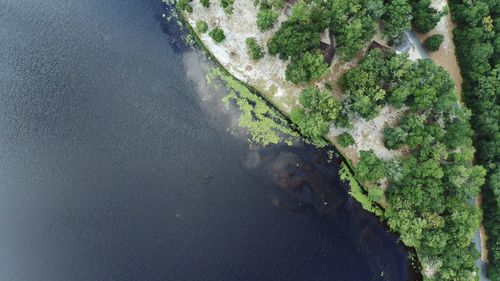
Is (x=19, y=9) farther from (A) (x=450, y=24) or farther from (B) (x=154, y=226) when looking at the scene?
(A) (x=450, y=24)

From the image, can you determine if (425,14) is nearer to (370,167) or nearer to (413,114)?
(413,114)

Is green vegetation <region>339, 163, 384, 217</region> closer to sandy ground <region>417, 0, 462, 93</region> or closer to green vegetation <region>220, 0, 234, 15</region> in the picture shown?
sandy ground <region>417, 0, 462, 93</region>

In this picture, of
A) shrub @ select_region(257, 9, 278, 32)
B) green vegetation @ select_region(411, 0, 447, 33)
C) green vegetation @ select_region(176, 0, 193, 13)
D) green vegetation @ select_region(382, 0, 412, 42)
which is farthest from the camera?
green vegetation @ select_region(176, 0, 193, 13)

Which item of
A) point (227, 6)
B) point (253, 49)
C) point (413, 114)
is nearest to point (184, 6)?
point (227, 6)

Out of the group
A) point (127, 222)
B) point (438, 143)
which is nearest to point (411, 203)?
point (438, 143)

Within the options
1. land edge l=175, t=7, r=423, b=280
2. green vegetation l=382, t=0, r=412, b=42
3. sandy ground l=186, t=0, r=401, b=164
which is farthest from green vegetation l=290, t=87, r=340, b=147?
green vegetation l=382, t=0, r=412, b=42

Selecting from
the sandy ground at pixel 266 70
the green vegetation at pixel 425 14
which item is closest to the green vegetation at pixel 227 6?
the sandy ground at pixel 266 70
